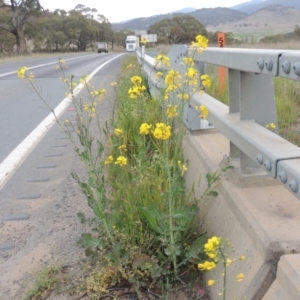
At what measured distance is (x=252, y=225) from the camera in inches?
85.0

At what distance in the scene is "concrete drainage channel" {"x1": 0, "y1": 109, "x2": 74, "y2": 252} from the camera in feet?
11.7

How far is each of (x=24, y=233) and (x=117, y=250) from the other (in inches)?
40.2

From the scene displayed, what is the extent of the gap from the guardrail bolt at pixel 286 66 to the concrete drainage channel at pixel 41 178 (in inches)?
84.7

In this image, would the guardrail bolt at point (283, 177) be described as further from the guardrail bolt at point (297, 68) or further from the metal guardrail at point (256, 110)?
the guardrail bolt at point (297, 68)

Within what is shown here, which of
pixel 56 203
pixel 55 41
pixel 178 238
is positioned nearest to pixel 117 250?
pixel 178 238

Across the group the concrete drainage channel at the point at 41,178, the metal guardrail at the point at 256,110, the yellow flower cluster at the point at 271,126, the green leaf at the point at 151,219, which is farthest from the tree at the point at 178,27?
the green leaf at the point at 151,219

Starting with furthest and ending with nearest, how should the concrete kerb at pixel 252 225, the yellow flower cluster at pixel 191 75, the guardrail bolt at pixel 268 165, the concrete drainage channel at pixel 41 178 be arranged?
the concrete drainage channel at pixel 41 178
the yellow flower cluster at pixel 191 75
the guardrail bolt at pixel 268 165
the concrete kerb at pixel 252 225

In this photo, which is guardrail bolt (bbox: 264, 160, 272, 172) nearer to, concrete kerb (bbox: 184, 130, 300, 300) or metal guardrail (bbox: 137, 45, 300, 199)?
metal guardrail (bbox: 137, 45, 300, 199)

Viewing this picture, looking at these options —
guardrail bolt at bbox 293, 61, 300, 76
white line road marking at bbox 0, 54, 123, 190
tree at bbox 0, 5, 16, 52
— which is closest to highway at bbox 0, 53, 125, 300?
white line road marking at bbox 0, 54, 123, 190

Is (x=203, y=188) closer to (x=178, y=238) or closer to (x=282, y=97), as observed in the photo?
(x=178, y=238)

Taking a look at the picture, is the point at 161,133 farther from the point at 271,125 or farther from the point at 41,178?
the point at 41,178

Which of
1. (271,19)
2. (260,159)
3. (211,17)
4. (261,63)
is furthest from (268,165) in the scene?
(271,19)

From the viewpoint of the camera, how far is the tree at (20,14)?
63.4 meters

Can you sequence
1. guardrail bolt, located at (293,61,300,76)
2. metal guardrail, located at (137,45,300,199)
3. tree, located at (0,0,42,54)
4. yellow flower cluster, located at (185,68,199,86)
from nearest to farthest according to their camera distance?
guardrail bolt, located at (293,61,300,76)
metal guardrail, located at (137,45,300,199)
yellow flower cluster, located at (185,68,199,86)
tree, located at (0,0,42,54)
